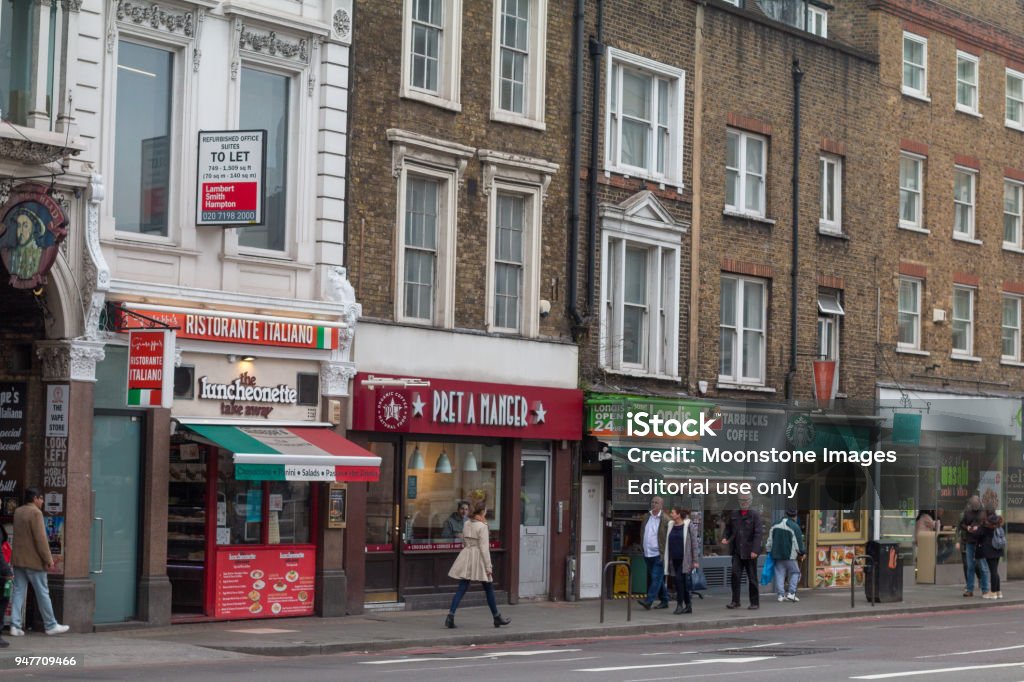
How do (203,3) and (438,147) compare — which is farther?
(438,147)

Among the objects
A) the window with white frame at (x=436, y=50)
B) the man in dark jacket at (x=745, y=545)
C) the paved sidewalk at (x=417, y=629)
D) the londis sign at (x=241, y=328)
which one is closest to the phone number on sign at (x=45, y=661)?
the paved sidewalk at (x=417, y=629)

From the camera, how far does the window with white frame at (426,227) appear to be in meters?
26.0

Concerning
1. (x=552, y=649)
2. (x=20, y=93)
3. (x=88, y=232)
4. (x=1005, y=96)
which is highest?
(x=1005, y=96)

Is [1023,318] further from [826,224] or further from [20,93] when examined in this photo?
[20,93]

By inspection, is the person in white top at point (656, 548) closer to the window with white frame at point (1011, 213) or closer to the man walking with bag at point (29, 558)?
the man walking with bag at point (29, 558)

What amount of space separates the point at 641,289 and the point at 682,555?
5733 millimetres

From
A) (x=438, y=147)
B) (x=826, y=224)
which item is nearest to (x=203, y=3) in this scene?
(x=438, y=147)

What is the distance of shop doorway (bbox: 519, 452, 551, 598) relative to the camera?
2836cm

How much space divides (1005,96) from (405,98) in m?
19.8

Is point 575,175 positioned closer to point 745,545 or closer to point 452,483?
point 452,483

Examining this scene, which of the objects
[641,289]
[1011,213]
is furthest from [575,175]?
[1011,213]

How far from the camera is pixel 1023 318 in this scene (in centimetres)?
4078

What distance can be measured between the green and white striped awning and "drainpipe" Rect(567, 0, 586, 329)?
6.05 m

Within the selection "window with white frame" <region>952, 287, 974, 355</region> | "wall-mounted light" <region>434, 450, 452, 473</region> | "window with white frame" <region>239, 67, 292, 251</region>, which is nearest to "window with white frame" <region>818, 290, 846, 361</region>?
"window with white frame" <region>952, 287, 974, 355</region>
